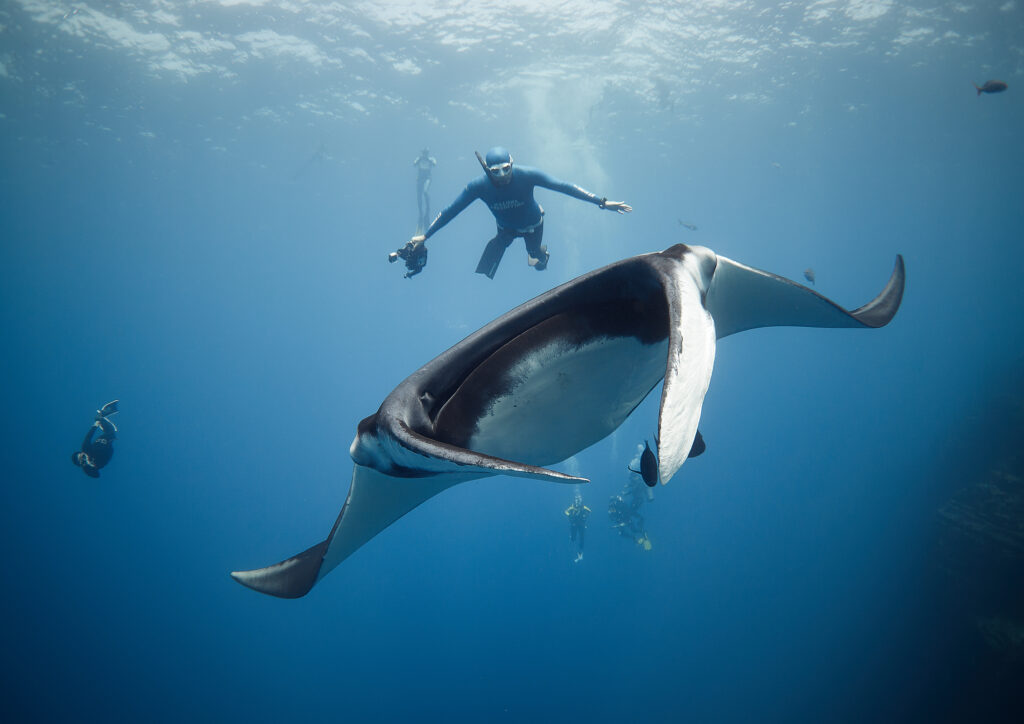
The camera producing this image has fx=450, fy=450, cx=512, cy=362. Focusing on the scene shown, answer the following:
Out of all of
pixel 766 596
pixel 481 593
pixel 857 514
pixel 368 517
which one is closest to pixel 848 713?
pixel 766 596

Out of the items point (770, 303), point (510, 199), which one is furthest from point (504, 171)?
point (770, 303)

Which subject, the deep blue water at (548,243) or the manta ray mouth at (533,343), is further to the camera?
the deep blue water at (548,243)

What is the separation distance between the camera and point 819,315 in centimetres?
245

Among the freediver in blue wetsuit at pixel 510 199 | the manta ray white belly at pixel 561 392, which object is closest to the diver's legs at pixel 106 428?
the freediver in blue wetsuit at pixel 510 199

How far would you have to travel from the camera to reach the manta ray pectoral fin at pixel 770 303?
2027mm

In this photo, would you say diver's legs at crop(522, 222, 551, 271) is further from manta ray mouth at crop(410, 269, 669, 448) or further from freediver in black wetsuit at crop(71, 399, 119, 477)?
freediver in black wetsuit at crop(71, 399, 119, 477)

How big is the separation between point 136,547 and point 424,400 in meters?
53.8

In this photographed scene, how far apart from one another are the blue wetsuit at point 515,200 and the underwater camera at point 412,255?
0.28m

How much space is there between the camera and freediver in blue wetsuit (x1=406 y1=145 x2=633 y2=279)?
20.5ft

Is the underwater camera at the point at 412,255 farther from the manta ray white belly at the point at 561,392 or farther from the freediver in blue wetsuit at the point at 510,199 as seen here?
the manta ray white belly at the point at 561,392

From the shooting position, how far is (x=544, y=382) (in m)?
1.67

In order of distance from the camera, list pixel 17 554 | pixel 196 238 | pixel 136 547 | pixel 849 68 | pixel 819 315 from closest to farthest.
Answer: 1. pixel 819 315
2. pixel 849 68
3. pixel 17 554
4. pixel 136 547
5. pixel 196 238

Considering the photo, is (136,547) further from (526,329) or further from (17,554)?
(526,329)

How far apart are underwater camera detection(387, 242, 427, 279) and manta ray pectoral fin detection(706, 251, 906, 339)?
4.52 meters
